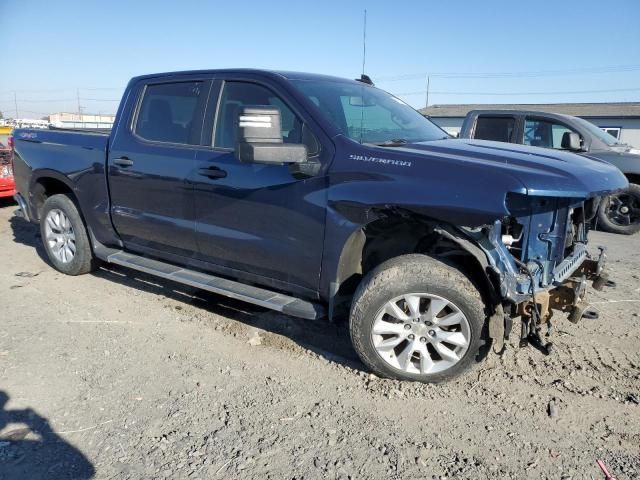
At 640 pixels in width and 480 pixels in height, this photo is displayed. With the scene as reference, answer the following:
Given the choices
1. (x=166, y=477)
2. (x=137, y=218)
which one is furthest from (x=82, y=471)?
(x=137, y=218)

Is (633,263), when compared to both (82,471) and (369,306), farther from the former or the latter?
(82,471)

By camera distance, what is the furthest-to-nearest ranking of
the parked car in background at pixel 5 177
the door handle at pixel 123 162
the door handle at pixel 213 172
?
the parked car in background at pixel 5 177 → the door handle at pixel 123 162 → the door handle at pixel 213 172

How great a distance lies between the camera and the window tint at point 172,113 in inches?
157

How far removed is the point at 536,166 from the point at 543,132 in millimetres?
5228

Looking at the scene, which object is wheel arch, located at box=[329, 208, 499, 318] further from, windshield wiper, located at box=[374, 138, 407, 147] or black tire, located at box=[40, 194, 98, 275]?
black tire, located at box=[40, 194, 98, 275]

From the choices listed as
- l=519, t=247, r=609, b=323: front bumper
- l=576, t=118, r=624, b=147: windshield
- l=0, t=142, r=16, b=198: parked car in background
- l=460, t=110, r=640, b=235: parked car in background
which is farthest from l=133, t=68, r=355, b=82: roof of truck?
l=0, t=142, r=16, b=198: parked car in background

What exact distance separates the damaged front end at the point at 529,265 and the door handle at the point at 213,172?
175 centimetres

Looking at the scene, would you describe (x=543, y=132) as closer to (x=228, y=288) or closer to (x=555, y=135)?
(x=555, y=135)

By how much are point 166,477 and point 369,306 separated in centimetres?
145

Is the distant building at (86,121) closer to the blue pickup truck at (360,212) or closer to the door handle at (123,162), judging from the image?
the door handle at (123,162)

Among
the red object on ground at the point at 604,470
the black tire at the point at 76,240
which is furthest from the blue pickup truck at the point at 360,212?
the black tire at the point at 76,240

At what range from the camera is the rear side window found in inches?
298

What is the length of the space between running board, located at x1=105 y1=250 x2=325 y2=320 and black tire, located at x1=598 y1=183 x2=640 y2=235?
629 centimetres

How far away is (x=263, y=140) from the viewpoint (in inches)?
123
